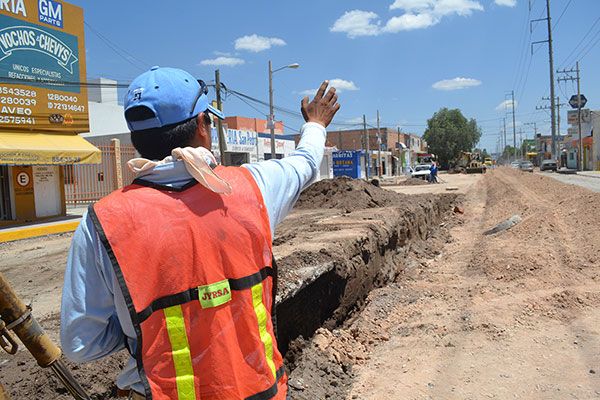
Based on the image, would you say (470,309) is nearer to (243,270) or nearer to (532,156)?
(243,270)

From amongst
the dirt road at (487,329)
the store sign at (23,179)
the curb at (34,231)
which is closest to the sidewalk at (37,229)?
the curb at (34,231)

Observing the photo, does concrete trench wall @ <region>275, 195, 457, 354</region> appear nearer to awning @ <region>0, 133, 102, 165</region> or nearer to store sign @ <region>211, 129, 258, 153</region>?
awning @ <region>0, 133, 102, 165</region>

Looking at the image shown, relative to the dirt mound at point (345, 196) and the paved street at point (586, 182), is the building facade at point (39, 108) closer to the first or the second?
the dirt mound at point (345, 196)

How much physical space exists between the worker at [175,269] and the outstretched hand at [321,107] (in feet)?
1.95

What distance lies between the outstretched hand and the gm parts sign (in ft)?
50.7

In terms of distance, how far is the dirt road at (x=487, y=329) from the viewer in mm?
4832

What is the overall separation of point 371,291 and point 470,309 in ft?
5.85

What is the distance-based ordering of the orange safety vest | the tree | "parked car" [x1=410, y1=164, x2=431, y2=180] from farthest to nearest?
1. the tree
2. "parked car" [x1=410, y1=164, x2=431, y2=180]
3. the orange safety vest

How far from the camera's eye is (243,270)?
61.4 inches

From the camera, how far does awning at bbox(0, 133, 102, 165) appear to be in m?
14.2

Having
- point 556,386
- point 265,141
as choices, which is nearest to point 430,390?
point 556,386

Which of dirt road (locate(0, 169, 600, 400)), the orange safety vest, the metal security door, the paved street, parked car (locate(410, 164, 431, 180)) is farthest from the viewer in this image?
parked car (locate(410, 164, 431, 180))

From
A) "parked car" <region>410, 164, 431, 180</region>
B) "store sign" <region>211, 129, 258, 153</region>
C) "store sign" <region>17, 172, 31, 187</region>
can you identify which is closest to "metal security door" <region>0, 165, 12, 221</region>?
"store sign" <region>17, 172, 31, 187</region>

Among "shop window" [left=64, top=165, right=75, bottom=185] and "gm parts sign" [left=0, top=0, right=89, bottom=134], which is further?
"shop window" [left=64, top=165, right=75, bottom=185]
